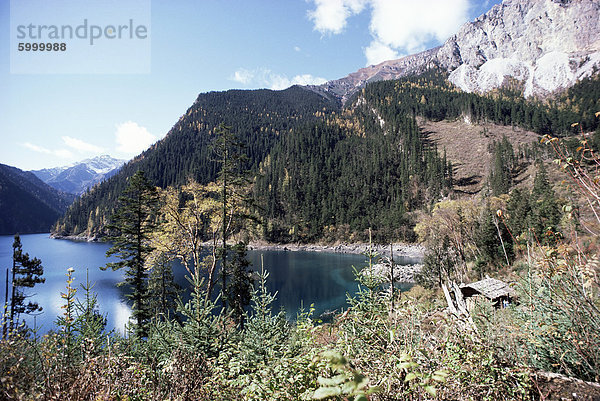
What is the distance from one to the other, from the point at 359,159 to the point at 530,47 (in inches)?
3891

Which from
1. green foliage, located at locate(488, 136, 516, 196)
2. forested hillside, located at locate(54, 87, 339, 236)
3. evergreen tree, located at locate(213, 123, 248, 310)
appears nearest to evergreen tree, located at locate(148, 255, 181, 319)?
evergreen tree, located at locate(213, 123, 248, 310)

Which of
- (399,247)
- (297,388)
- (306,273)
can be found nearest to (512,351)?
(297,388)

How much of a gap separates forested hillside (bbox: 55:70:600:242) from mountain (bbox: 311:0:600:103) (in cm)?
818

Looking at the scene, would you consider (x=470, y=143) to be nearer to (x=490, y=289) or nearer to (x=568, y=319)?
(x=490, y=289)

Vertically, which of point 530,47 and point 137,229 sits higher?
point 530,47

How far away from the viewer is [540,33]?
12081cm

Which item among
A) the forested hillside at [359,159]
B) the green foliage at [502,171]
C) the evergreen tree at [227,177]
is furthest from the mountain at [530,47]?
the evergreen tree at [227,177]

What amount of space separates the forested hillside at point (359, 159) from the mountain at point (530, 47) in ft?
26.8

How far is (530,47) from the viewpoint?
124000 millimetres

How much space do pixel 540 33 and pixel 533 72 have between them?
63.1ft

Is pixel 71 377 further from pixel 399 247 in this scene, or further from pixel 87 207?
pixel 87 207

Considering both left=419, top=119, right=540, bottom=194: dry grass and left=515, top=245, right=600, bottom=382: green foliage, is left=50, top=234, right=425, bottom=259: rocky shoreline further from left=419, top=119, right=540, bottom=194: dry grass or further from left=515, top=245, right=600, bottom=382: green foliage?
left=515, top=245, right=600, bottom=382: green foliage

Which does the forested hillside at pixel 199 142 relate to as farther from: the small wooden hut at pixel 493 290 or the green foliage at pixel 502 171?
the small wooden hut at pixel 493 290

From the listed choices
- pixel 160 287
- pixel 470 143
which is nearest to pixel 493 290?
pixel 160 287
